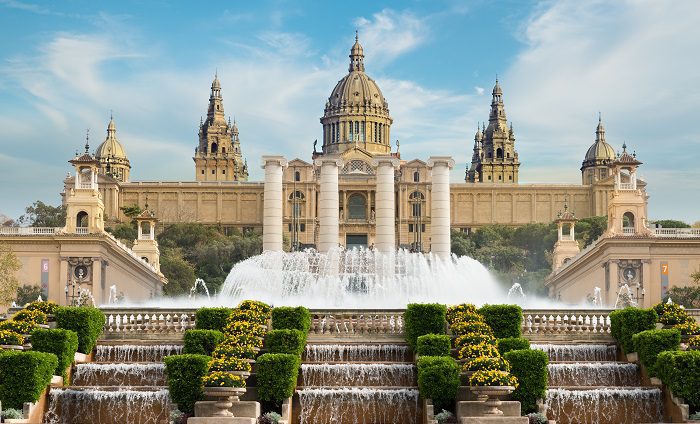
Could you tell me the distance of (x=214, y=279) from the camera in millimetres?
129375

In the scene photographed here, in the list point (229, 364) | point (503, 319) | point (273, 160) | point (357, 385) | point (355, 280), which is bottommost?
point (357, 385)

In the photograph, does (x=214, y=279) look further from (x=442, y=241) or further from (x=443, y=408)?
(x=443, y=408)

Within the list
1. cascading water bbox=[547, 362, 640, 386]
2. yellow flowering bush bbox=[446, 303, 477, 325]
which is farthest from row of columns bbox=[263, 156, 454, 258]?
cascading water bbox=[547, 362, 640, 386]

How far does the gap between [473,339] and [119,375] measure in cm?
1049

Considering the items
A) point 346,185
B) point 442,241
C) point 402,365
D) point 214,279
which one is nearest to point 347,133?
point 346,185

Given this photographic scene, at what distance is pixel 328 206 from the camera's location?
7244cm

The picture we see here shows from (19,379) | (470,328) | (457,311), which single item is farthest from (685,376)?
(19,379)

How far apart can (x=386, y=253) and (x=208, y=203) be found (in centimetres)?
10646

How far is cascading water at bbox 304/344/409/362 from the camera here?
4025 cm

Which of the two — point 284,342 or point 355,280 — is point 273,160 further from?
point 284,342

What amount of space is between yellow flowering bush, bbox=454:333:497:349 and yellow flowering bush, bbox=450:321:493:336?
0.73 m

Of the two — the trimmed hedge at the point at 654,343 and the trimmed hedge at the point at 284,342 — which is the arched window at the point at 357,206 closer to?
the trimmed hedge at the point at 284,342

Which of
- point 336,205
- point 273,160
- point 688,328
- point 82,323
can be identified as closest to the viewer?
point 82,323

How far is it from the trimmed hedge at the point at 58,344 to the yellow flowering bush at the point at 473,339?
11.4m
